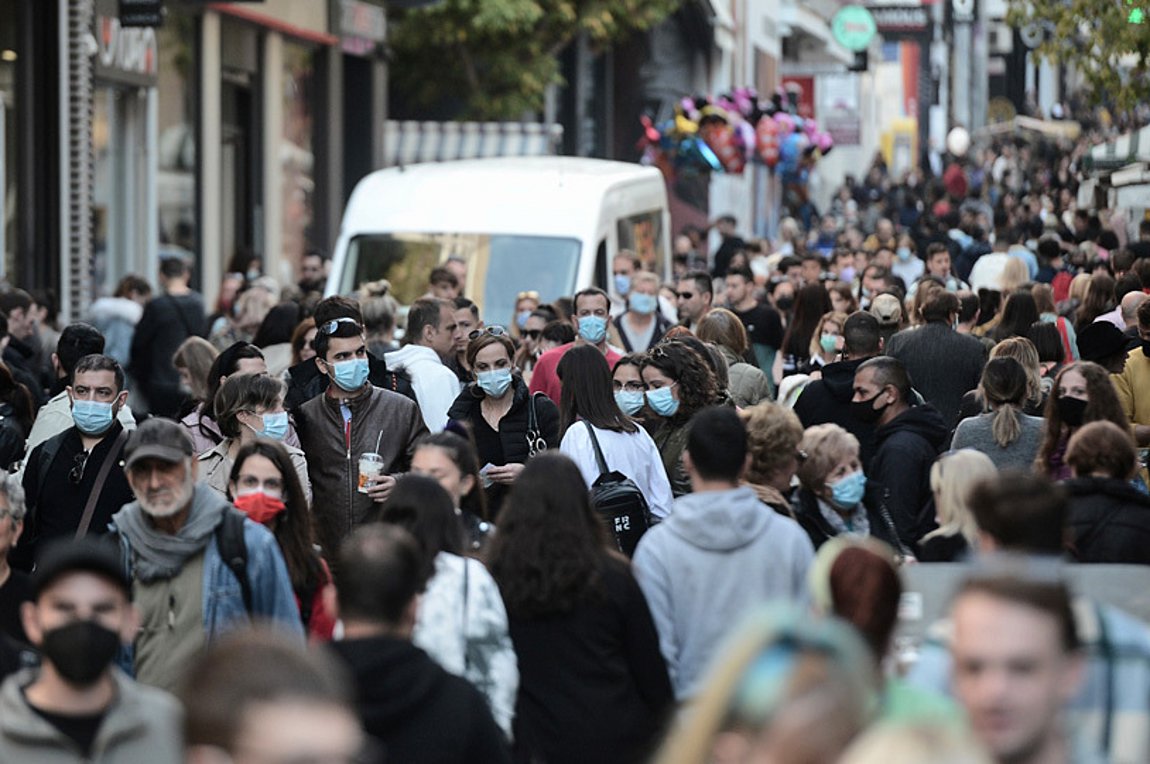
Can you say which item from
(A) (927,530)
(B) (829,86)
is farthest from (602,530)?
Result: (B) (829,86)

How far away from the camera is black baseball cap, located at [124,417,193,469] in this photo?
21.2 ft

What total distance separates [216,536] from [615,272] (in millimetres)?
10872

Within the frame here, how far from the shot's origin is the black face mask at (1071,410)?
8.70 meters

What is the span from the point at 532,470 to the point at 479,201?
11.9 metres

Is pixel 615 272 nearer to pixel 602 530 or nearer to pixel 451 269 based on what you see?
pixel 451 269

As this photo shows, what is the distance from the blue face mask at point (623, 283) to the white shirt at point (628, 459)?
24.1 feet

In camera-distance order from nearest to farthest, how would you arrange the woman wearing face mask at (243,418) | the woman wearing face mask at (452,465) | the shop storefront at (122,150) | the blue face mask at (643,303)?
the woman wearing face mask at (452,465)
the woman wearing face mask at (243,418)
the blue face mask at (643,303)
the shop storefront at (122,150)

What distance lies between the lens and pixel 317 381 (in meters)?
10.6

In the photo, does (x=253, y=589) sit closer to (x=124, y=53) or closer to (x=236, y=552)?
(x=236, y=552)

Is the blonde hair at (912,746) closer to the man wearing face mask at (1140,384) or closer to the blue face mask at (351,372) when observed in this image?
the blue face mask at (351,372)

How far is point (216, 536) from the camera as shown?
6.39 meters

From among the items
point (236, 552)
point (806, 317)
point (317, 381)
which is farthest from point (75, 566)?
point (806, 317)

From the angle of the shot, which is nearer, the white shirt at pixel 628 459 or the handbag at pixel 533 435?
the white shirt at pixel 628 459

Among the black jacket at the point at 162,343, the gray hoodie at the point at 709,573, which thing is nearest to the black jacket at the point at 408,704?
the gray hoodie at the point at 709,573
